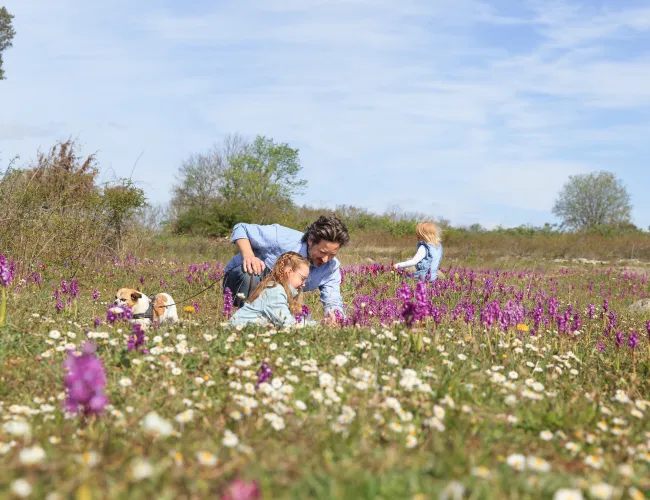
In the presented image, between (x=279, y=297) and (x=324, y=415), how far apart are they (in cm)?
317

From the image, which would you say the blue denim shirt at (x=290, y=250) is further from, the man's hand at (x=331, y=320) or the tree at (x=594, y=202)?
the tree at (x=594, y=202)

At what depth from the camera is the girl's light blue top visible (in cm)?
650

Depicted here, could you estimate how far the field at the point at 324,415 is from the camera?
2652mm

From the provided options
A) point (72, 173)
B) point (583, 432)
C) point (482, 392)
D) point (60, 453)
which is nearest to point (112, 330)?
point (60, 453)

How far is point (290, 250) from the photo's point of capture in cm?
776

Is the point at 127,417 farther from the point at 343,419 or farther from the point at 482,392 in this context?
the point at 482,392

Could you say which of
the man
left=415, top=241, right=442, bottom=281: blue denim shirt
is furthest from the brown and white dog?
left=415, top=241, right=442, bottom=281: blue denim shirt

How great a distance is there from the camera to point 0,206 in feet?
36.8

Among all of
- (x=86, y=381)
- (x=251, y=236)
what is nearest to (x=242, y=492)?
(x=86, y=381)

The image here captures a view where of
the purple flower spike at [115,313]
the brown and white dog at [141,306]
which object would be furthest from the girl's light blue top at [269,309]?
the brown and white dog at [141,306]

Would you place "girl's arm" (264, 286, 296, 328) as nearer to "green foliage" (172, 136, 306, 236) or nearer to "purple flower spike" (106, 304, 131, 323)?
"purple flower spike" (106, 304, 131, 323)

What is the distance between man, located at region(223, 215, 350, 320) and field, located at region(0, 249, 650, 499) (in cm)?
133

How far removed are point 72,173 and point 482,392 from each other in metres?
14.9

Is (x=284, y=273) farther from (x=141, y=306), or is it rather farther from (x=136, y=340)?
(x=136, y=340)
